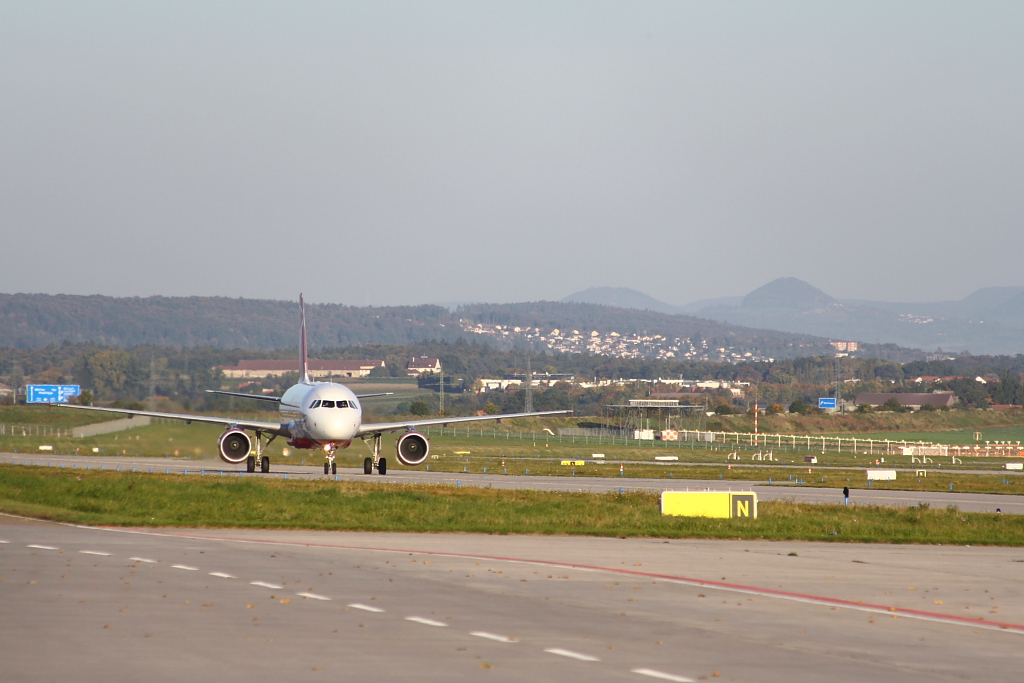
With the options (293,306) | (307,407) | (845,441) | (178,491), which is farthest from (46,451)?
(845,441)

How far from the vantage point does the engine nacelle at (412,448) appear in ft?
174

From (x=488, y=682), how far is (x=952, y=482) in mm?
53222

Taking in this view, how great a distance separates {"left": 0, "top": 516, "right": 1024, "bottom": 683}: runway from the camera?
12727 millimetres

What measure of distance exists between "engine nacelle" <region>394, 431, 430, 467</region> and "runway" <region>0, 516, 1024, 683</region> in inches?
1070

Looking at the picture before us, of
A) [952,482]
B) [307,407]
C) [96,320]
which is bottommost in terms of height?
[952,482]

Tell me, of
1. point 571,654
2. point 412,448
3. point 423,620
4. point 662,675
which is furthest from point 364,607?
point 412,448

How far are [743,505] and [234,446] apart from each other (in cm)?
2741

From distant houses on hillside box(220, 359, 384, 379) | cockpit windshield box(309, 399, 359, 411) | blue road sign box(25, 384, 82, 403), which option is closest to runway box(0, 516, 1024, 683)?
cockpit windshield box(309, 399, 359, 411)

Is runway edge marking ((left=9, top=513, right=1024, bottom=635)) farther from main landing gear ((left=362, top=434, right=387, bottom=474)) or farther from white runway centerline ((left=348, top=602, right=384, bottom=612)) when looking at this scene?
main landing gear ((left=362, top=434, right=387, bottom=474))

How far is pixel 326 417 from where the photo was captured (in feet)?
158

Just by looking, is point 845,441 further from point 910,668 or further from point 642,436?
point 910,668

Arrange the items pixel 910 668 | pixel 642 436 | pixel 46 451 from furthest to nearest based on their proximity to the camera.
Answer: pixel 642 436
pixel 46 451
pixel 910 668

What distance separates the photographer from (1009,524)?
32594mm

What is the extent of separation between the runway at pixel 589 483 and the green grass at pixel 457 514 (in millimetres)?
7639
